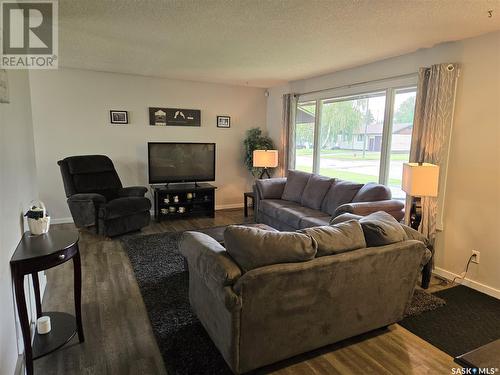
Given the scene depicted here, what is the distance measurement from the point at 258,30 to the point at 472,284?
3174 mm

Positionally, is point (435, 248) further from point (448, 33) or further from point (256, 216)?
point (256, 216)

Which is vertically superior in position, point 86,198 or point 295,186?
point 295,186

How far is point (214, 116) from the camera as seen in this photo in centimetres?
596

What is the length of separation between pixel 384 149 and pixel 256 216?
2126mm

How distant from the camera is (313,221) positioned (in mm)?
3758

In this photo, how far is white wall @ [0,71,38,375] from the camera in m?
1.57

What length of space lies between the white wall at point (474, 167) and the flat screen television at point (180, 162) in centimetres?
351

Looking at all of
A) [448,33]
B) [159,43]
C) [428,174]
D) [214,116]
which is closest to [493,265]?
[428,174]

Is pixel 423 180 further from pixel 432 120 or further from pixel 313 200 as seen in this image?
pixel 313 200

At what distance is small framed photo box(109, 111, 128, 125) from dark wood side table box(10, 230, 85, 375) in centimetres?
334

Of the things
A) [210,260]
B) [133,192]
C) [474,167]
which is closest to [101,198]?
[133,192]

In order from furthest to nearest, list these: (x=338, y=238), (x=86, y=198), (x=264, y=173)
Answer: (x=264, y=173) < (x=86, y=198) < (x=338, y=238)

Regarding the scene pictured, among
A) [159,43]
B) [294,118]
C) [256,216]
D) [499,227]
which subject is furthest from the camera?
[294,118]

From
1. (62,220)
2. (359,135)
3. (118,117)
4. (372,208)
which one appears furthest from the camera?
(118,117)
